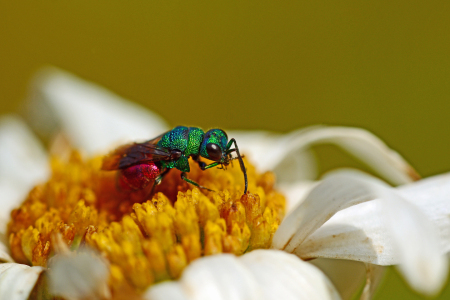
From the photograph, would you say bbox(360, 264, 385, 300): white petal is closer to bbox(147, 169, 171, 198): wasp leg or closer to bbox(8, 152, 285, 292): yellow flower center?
bbox(8, 152, 285, 292): yellow flower center

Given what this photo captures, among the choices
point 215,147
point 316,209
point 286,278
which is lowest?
point 286,278

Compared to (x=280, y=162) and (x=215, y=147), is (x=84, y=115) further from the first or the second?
(x=215, y=147)

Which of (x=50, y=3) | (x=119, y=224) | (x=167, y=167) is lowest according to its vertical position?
(x=119, y=224)

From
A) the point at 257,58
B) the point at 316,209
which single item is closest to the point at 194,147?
the point at 316,209

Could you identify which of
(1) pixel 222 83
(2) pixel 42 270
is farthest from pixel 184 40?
(2) pixel 42 270

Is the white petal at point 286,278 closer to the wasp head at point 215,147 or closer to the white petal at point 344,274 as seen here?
the white petal at point 344,274

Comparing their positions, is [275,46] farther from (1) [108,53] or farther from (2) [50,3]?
(2) [50,3]
